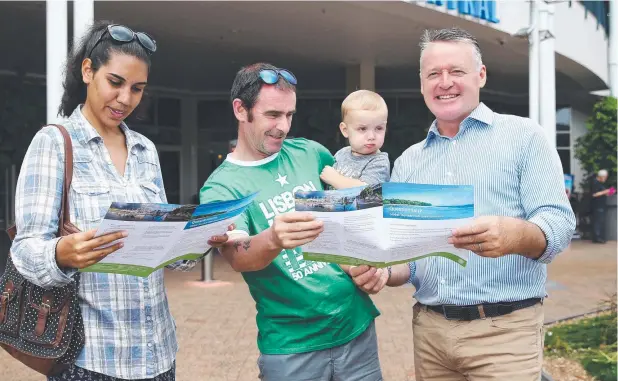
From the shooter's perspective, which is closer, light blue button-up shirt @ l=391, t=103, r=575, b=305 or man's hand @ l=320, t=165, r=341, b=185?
light blue button-up shirt @ l=391, t=103, r=575, b=305

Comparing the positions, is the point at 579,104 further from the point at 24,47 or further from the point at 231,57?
the point at 24,47

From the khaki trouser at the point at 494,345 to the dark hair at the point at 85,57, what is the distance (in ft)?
5.40

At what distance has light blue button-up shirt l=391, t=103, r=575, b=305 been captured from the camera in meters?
2.64

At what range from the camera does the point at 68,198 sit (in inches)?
94.9

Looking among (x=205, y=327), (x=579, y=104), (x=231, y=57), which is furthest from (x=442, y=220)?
(x=579, y=104)

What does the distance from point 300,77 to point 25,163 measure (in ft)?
58.9

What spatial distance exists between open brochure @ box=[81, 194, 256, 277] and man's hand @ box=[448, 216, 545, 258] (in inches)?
29.4

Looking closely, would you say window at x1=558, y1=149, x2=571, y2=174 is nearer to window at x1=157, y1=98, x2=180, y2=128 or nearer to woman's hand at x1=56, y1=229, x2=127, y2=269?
window at x1=157, y1=98, x2=180, y2=128

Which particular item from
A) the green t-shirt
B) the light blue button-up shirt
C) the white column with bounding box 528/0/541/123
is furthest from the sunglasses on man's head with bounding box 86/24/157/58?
the white column with bounding box 528/0/541/123

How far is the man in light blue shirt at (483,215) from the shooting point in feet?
8.86

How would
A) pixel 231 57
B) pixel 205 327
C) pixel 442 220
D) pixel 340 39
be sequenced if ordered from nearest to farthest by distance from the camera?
pixel 442 220 → pixel 205 327 → pixel 340 39 → pixel 231 57

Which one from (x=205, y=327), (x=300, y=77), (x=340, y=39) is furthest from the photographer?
(x=300, y=77)

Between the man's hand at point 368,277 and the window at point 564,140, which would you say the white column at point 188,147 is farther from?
the man's hand at point 368,277

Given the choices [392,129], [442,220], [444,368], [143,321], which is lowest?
[444,368]
